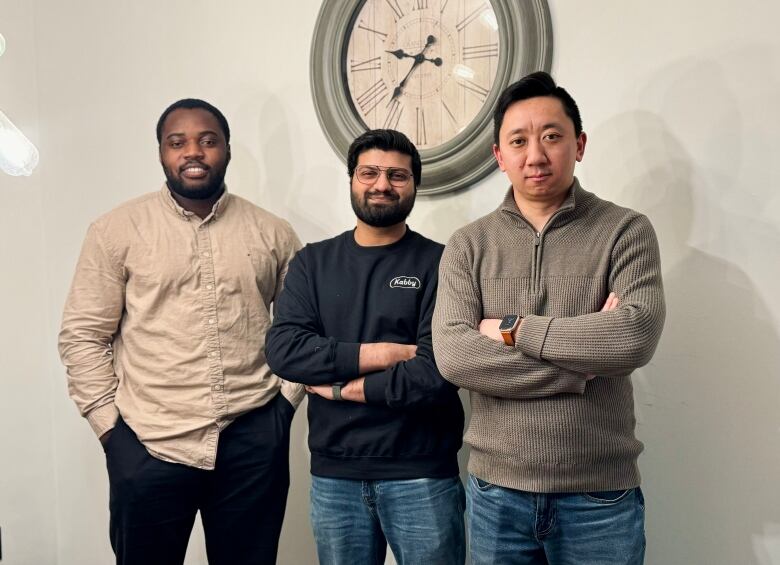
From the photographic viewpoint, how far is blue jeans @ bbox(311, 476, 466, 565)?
6.14ft

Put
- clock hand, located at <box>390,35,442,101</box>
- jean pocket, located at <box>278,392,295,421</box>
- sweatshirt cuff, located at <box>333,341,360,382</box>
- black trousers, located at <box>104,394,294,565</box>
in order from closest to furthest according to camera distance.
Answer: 1. sweatshirt cuff, located at <box>333,341,360,382</box>
2. black trousers, located at <box>104,394,294,565</box>
3. jean pocket, located at <box>278,392,295,421</box>
4. clock hand, located at <box>390,35,442,101</box>

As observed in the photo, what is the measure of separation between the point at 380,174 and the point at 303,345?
0.48m

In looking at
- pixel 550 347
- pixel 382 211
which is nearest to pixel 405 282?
pixel 382 211

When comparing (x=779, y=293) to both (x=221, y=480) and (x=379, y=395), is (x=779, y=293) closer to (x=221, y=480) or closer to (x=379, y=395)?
(x=379, y=395)

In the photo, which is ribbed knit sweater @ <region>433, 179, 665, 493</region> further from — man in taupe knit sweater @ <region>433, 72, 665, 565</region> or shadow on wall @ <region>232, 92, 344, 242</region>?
shadow on wall @ <region>232, 92, 344, 242</region>

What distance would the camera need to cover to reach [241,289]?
2248 mm

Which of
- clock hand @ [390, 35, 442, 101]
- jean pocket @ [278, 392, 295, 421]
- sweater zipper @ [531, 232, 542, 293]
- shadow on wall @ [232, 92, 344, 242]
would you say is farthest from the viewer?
shadow on wall @ [232, 92, 344, 242]

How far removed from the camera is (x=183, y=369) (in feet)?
7.23

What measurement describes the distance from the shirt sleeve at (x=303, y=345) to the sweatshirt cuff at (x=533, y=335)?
0.46 meters

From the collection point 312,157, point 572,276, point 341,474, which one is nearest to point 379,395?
point 341,474

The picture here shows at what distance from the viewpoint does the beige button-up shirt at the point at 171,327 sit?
2.19 metres

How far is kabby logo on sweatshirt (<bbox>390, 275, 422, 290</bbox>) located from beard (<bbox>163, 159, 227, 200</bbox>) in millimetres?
665

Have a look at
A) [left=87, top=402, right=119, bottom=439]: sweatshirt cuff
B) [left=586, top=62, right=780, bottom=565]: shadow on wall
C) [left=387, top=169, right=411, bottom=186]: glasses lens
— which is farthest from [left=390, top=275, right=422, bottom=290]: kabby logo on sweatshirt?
[left=87, top=402, right=119, bottom=439]: sweatshirt cuff

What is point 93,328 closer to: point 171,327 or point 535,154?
point 171,327
